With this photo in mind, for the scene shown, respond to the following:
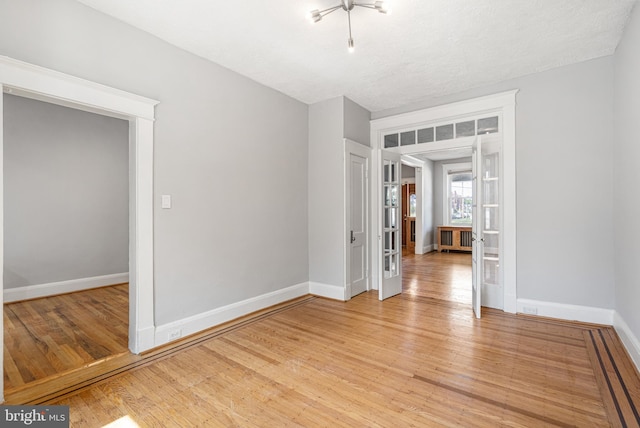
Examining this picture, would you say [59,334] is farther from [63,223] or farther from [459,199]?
[459,199]

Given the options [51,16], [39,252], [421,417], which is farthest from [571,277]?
[39,252]

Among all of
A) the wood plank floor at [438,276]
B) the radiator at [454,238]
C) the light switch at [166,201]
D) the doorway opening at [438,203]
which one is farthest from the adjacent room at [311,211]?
the radiator at [454,238]

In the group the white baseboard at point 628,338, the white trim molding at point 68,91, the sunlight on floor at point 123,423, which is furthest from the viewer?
the white baseboard at point 628,338

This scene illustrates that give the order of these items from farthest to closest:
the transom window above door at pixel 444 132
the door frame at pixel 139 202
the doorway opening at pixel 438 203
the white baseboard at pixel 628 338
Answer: the doorway opening at pixel 438 203, the transom window above door at pixel 444 132, the door frame at pixel 139 202, the white baseboard at pixel 628 338

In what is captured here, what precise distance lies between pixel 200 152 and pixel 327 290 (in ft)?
8.69

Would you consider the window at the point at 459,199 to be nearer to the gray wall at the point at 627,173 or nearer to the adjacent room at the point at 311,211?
the adjacent room at the point at 311,211

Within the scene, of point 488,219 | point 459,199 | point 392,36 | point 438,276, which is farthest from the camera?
point 459,199

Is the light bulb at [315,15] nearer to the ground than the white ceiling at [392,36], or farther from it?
nearer to the ground

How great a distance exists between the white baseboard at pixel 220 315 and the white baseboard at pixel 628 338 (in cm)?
358

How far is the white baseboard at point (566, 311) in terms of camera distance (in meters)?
3.35

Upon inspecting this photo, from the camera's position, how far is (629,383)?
2266 millimetres

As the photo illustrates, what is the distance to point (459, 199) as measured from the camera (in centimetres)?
959

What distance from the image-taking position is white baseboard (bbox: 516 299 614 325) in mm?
3352

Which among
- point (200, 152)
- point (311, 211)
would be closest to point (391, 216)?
point (311, 211)
